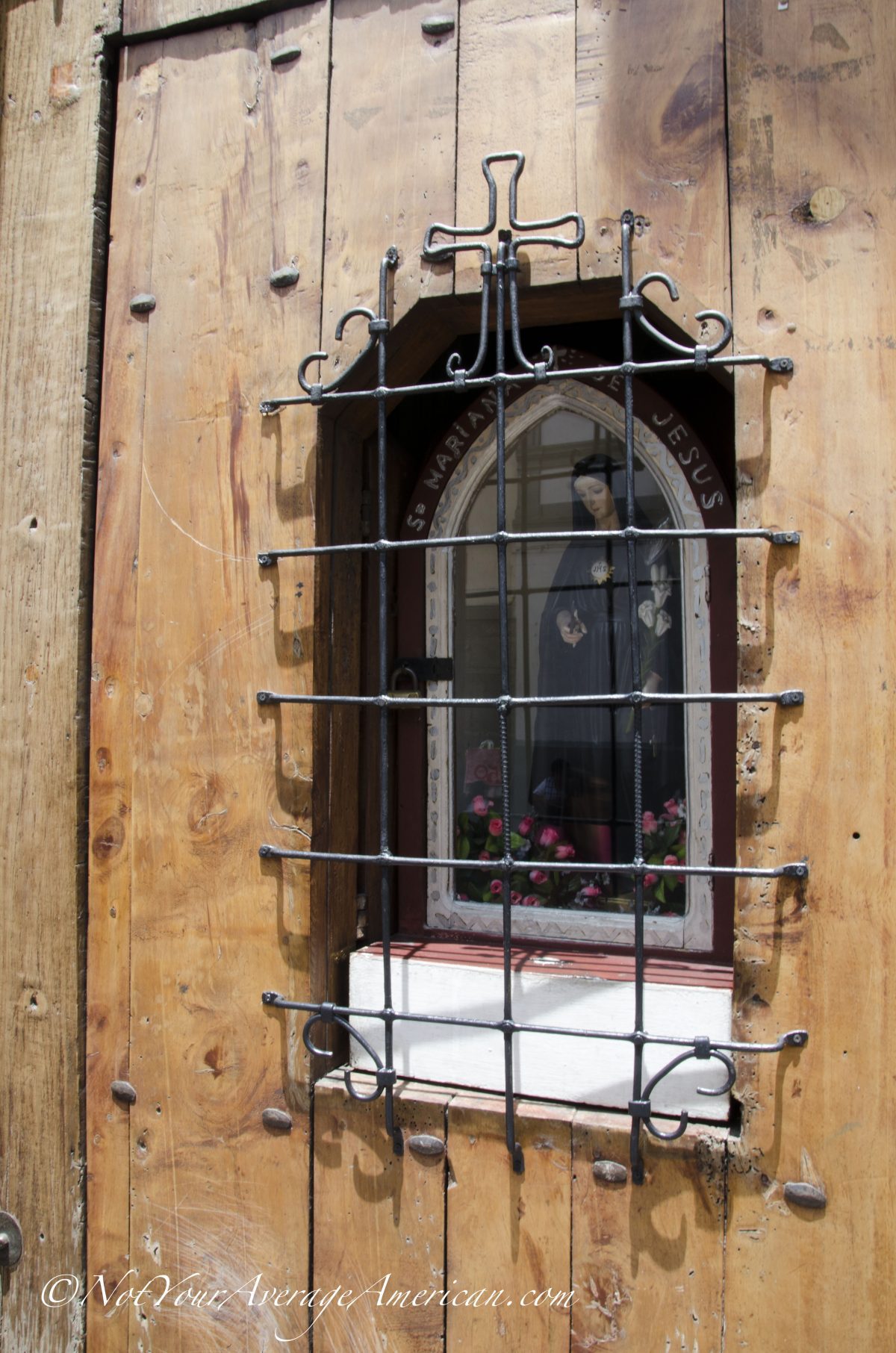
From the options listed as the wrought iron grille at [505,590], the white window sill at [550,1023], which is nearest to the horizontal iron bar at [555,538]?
the wrought iron grille at [505,590]

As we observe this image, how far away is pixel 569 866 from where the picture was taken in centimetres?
128

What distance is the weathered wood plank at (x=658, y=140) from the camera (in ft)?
4.38

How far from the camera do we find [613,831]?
5.42 feet

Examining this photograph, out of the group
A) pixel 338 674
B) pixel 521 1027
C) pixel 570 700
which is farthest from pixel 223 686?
pixel 521 1027

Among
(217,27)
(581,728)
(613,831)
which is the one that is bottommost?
(613,831)

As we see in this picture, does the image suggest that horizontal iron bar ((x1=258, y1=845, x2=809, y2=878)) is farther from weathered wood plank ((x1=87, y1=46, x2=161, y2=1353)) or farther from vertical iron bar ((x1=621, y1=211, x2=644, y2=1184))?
weathered wood plank ((x1=87, y1=46, x2=161, y2=1353))

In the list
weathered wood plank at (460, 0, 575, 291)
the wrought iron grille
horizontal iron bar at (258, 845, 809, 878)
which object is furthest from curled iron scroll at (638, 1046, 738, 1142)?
weathered wood plank at (460, 0, 575, 291)

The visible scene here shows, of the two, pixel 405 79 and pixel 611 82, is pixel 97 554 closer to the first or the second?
pixel 405 79

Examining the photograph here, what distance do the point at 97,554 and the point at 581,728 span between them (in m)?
0.99

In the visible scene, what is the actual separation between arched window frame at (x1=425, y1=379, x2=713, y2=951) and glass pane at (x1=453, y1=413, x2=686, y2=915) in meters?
0.03

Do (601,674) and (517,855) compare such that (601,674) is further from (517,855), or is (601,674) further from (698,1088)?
(698,1088)

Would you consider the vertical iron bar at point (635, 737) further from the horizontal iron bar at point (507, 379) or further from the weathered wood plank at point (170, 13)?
the weathered wood plank at point (170, 13)

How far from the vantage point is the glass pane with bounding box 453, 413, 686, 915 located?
1.62 metres

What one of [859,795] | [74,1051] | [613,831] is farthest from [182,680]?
[859,795]
